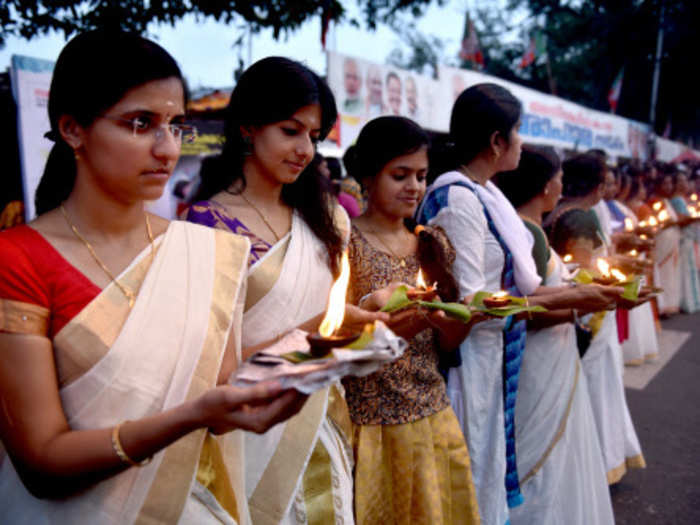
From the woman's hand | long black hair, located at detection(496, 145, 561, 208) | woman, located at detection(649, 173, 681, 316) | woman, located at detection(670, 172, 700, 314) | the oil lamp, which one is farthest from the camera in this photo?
woman, located at detection(670, 172, 700, 314)

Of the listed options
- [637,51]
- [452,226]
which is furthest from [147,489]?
[637,51]

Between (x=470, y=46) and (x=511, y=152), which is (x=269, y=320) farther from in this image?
(x=470, y=46)

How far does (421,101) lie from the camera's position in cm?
961

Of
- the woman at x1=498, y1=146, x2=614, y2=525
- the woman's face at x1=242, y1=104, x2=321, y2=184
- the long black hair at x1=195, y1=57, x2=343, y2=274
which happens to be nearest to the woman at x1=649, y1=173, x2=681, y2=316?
the woman at x1=498, y1=146, x2=614, y2=525

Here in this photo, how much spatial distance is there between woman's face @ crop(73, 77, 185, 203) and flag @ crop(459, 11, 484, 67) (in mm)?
15844

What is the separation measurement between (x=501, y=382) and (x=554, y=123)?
13256 mm

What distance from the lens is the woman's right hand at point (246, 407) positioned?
100 centimetres

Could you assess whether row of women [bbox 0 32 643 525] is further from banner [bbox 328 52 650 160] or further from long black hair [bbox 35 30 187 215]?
banner [bbox 328 52 650 160]

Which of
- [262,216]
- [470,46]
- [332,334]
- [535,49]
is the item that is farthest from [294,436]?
[535,49]

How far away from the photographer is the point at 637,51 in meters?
26.0

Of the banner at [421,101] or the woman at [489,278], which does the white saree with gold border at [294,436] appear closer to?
the woman at [489,278]

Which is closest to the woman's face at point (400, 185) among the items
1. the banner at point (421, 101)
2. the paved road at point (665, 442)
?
the paved road at point (665, 442)

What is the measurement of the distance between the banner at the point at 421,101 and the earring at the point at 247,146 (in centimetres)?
582

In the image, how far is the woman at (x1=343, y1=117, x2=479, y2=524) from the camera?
7.04ft
